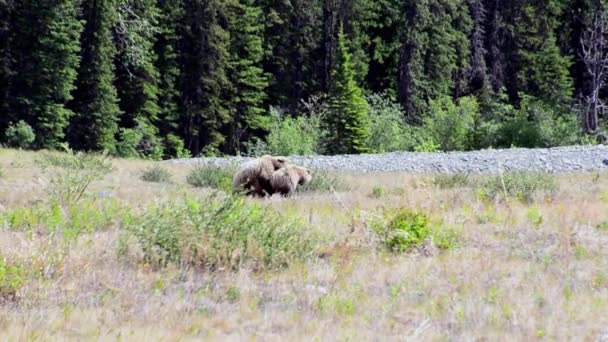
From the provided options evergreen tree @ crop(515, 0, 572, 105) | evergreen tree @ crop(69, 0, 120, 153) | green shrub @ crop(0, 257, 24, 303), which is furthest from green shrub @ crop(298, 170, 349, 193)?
evergreen tree @ crop(515, 0, 572, 105)

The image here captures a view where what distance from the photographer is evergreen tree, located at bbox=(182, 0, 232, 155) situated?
45562mm

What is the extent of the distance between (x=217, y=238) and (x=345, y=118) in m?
32.3

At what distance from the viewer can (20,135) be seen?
34188mm

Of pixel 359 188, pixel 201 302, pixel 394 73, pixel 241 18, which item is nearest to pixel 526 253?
pixel 201 302

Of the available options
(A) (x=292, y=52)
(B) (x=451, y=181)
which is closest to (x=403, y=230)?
(B) (x=451, y=181)

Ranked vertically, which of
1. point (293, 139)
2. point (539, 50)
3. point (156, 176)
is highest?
point (539, 50)

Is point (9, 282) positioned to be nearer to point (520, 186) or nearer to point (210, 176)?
point (520, 186)

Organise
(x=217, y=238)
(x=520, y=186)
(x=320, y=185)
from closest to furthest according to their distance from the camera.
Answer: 1. (x=217, y=238)
2. (x=520, y=186)
3. (x=320, y=185)

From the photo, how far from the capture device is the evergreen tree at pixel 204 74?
45562 millimetres

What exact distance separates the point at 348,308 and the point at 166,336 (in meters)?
1.33

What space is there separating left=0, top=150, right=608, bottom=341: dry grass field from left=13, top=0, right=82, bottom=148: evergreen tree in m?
29.6

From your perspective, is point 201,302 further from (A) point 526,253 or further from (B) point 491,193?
(B) point 491,193

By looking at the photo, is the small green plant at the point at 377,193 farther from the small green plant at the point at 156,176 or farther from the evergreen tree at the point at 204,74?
the evergreen tree at the point at 204,74

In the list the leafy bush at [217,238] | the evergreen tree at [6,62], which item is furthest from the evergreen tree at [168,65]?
the leafy bush at [217,238]
